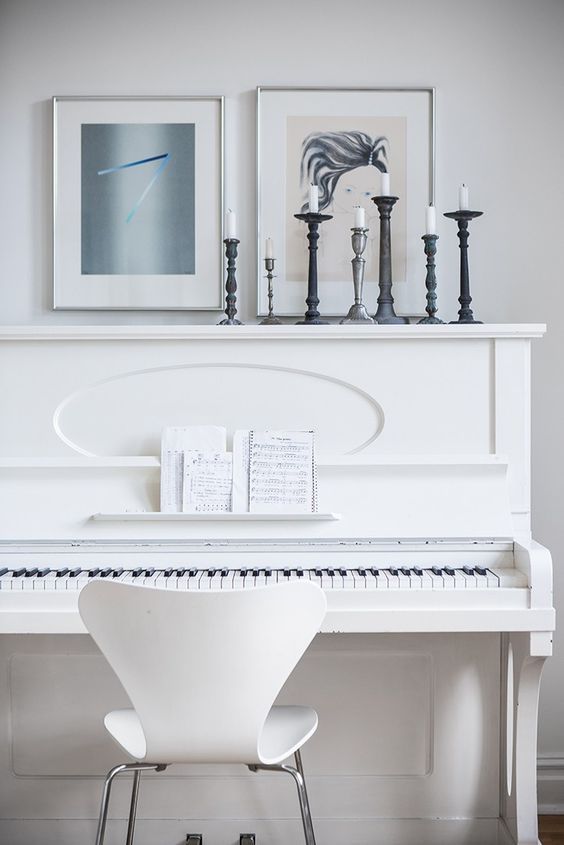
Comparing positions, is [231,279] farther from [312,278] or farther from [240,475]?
[240,475]

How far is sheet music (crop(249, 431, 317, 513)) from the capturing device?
225 cm

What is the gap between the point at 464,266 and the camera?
2.57 m

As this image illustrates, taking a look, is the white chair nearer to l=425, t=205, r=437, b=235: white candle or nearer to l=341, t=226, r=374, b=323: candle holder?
l=341, t=226, r=374, b=323: candle holder

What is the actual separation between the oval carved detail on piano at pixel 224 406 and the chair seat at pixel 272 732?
2.28 ft

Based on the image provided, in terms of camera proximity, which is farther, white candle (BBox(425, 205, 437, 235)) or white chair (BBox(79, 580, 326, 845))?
white candle (BBox(425, 205, 437, 235))

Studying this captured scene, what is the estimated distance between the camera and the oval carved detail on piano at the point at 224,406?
236 centimetres

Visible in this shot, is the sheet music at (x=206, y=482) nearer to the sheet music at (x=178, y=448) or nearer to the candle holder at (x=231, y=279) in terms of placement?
the sheet music at (x=178, y=448)

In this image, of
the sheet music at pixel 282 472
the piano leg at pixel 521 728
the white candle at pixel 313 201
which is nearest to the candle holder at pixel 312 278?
the white candle at pixel 313 201

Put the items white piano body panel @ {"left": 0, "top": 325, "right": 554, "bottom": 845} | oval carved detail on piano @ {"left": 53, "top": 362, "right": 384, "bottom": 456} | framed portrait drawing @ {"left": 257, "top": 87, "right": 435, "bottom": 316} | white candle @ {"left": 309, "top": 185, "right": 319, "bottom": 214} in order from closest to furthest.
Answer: white piano body panel @ {"left": 0, "top": 325, "right": 554, "bottom": 845}, oval carved detail on piano @ {"left": 53, "top": 362, "right": 384, "bottom": 456}, white candle @ {"left": 309, "top": 185, "right": 319, "bottom": 214}, framed portrait drawing @ {"left": 257, "top": 87, "right": 435, "bottom": 316}

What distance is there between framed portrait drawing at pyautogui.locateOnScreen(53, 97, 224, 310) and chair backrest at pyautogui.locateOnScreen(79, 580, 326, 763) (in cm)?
131

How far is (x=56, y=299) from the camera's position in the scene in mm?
2738

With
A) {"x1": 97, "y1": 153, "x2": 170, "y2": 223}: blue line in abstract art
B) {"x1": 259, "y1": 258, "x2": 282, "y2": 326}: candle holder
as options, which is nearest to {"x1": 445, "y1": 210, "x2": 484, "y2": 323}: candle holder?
{"x1": 259, "y1": 258, "x2": 282, "y2": 326}: candle holder

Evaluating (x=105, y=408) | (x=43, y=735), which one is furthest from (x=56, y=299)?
(x=43, y=735)

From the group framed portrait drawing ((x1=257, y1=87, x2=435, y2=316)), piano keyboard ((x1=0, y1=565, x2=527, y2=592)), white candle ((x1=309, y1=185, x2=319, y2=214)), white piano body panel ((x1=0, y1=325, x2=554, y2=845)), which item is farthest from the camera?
framed portrait drawing ((x1=257, y1=87, x2=435, y2=316))
